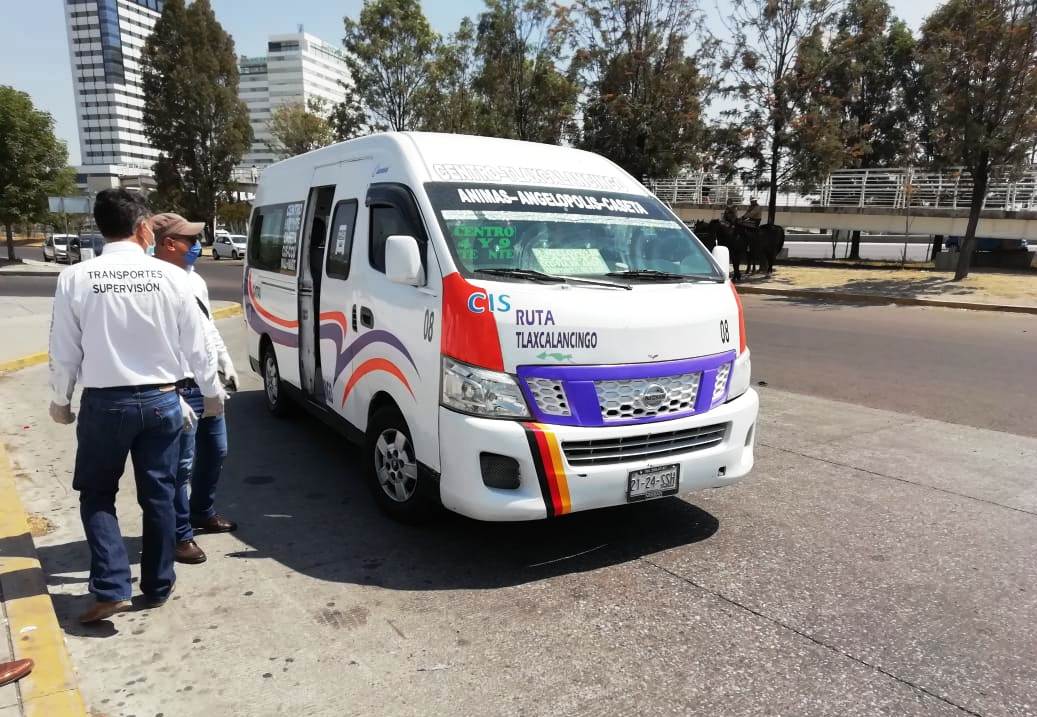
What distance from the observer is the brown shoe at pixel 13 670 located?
2.79m

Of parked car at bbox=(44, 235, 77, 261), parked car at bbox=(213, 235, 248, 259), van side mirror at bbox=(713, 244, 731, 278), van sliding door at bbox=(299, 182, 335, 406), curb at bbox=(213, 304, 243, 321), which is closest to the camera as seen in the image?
van side mirror at bbox=(713, 244, 731, 278)

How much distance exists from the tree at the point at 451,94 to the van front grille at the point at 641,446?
2856 centimetres

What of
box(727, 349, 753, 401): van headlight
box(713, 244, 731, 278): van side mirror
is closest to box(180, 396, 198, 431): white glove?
box(727, 349, 753, 401): van headlight

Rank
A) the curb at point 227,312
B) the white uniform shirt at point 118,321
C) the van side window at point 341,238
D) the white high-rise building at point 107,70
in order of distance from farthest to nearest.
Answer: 1. the white high-rise building at point 107,70
2. the curb at point 227,312
3. the van side window at point 341,238
4. the white uniform shirt at point 118,321

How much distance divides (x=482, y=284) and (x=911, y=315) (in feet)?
47.5

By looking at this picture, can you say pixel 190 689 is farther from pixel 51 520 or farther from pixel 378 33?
pixel 378 33

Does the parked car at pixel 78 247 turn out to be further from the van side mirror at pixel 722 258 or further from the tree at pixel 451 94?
the van side mirror at pixel 722 258

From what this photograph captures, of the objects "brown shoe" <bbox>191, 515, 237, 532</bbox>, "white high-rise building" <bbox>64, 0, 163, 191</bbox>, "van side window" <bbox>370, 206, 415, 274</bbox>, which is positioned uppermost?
"white high-rise building" <bbox>64, 0, 163, 191</bbox>

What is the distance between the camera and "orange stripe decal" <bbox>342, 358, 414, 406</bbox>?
4195mm

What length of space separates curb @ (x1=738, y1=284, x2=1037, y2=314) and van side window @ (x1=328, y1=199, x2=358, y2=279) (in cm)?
1583

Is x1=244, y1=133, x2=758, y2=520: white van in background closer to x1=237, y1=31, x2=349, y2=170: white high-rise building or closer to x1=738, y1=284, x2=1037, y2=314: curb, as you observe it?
x1=738, y1=284, x2=1037, y2=314: curb

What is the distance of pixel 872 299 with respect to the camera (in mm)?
18188

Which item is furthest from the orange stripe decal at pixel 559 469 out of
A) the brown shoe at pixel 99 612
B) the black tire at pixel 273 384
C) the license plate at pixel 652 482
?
the black tire at pixel 273 384

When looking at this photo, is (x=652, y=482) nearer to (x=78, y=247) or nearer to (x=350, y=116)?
(x=350, y=116)
